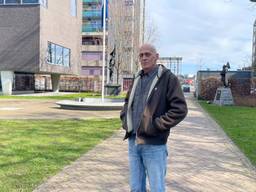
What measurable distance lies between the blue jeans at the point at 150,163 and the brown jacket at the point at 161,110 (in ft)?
0.29

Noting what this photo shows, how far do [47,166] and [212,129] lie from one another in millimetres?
7370

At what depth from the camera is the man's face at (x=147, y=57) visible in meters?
3.65

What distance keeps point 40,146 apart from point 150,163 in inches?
217

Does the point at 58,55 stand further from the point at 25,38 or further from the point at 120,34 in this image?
the point at 120,34

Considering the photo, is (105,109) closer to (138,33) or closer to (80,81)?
(138,33)

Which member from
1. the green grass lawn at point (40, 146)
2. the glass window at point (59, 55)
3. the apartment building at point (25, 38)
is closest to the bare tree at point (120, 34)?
the glass window at point (59, 55)

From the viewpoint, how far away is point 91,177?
6059mm

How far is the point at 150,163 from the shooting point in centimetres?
367

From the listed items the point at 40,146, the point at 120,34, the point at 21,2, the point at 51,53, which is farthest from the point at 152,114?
the point at 120,34

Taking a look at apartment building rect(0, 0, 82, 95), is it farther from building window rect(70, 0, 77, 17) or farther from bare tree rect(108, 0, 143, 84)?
bare tree rect(108, 0, 143, 84)

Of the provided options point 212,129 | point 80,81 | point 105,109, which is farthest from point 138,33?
point 212,129

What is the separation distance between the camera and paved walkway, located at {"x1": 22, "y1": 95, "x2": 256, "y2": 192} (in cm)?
559

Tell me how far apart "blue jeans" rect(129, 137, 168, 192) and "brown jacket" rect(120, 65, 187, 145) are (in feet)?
0.29

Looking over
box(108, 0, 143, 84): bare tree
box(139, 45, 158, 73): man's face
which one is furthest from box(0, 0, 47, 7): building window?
box(139, 45, 158, 73): man's face
